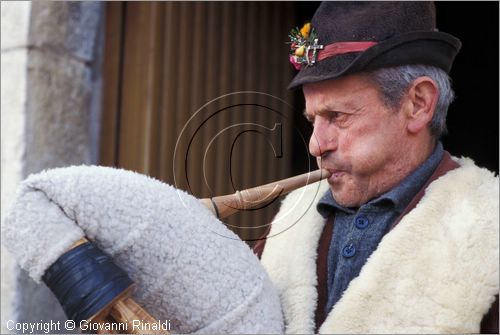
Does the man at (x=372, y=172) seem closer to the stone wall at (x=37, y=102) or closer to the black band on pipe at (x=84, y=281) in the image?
the black band on pipe at (x=84, y=281)

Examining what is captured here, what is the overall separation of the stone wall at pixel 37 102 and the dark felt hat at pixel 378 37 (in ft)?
4.23

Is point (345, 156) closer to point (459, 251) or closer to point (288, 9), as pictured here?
point (459, 251)

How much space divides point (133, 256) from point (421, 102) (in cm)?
69

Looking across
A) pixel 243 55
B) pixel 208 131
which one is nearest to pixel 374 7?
pixel 208 131

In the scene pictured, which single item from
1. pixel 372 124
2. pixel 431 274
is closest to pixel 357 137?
pixel 372 124

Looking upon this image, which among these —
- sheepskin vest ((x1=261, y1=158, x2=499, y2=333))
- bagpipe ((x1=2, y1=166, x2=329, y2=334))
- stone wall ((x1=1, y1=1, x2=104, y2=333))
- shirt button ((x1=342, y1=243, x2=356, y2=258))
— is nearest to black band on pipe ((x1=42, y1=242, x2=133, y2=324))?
bagpipe ((x1=2, y1=166, x2=329, y2=334))

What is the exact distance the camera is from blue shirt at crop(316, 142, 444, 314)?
1470mm

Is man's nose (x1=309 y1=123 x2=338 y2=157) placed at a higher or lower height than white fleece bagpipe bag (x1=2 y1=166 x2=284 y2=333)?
higher

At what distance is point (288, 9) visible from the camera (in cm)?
301

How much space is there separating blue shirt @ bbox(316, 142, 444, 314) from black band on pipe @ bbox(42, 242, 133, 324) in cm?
48

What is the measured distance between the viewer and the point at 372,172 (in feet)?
4.96

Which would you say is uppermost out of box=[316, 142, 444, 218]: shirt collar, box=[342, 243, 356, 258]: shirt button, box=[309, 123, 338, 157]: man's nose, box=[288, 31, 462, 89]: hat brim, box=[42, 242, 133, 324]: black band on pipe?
box=[288, 31, 462, 89]: hat brim

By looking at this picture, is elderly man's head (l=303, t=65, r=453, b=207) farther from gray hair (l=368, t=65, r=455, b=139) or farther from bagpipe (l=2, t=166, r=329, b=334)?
bagpipe (l=2, t=166, r=329, b=334)

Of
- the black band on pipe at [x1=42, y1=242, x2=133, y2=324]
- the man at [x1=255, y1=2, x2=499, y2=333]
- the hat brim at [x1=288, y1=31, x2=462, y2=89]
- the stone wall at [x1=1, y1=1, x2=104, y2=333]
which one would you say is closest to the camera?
the black band on pipe at [x1=42, y1=242, x2=133, y2=324]
